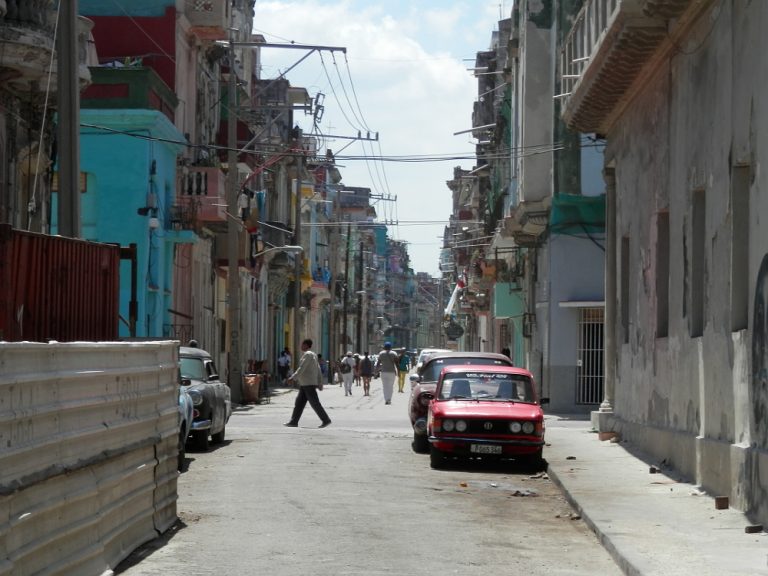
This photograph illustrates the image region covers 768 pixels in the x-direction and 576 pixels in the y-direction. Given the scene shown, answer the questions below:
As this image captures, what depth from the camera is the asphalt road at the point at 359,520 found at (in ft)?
36.3

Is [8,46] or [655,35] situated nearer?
[655,35]

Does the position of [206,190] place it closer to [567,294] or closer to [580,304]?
[567,294]

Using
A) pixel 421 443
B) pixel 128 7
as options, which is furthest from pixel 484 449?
pixel 128 7

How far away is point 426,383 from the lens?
25266 mm

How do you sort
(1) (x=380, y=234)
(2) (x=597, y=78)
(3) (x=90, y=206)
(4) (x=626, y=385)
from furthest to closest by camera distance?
(1) (x=380, y=234)
(3) (x=90, y=206)
(4) (x=626, y=385)
(2) (x=597, y=78)

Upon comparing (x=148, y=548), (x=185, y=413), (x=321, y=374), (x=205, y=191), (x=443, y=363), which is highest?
(x=205, y=191)

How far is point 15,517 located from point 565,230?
3210 cm

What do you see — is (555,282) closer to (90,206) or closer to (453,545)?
(90,206)

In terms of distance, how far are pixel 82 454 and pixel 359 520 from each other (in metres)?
4.41

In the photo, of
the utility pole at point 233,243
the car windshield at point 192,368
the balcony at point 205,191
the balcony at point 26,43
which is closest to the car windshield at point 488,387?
the car windshield at point 192,368

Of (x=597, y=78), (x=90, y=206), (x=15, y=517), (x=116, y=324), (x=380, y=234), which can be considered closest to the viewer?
(x=15, y=517)

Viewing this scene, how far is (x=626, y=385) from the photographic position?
82.7ft

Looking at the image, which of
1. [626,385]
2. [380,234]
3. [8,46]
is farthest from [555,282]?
[380,234]

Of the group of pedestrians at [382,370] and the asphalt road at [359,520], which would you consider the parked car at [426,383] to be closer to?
the asphalt road at [359,520]
